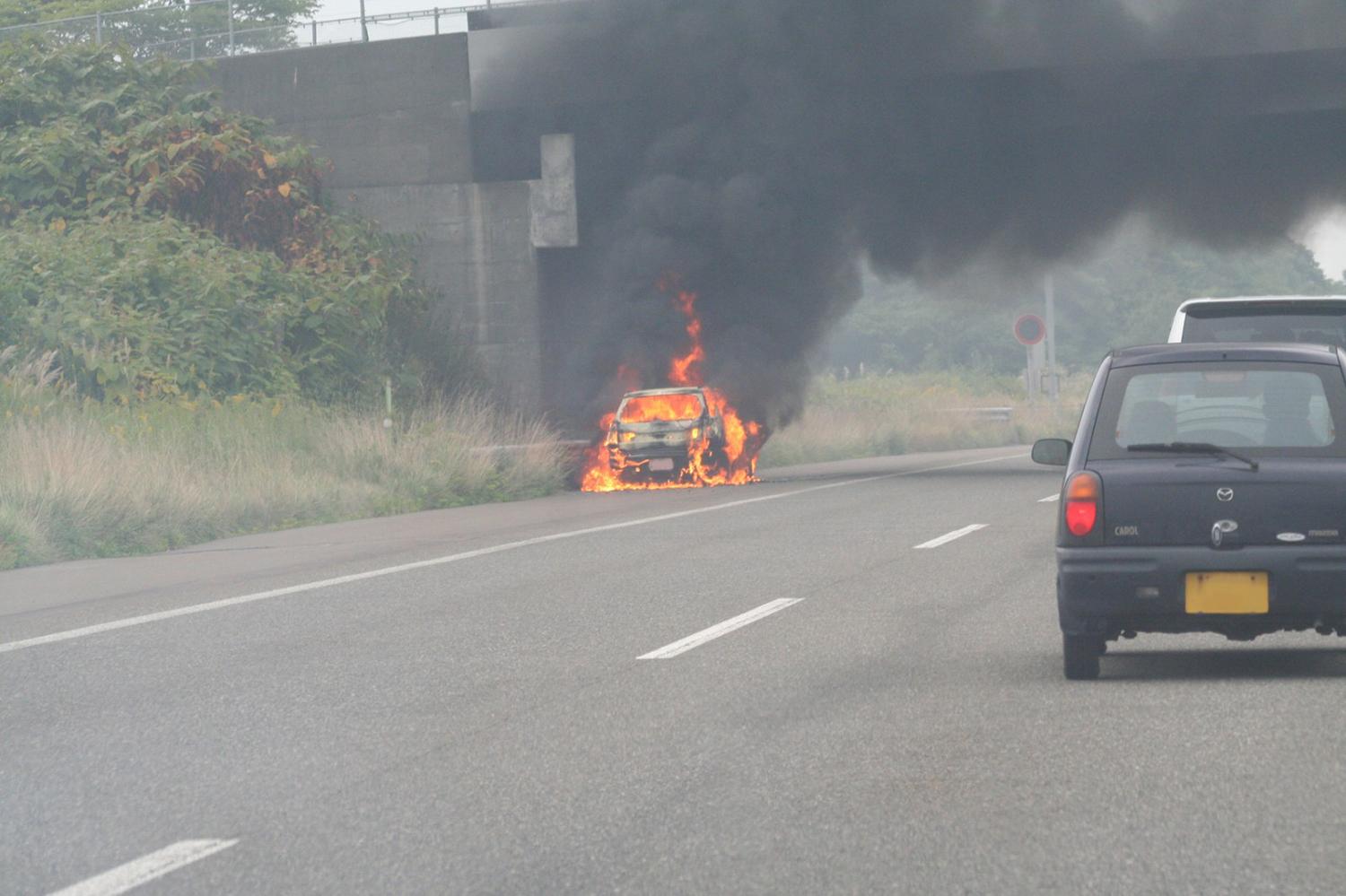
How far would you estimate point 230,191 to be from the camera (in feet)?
110

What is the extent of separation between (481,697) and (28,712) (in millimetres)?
2005

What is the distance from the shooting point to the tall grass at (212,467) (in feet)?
56.4

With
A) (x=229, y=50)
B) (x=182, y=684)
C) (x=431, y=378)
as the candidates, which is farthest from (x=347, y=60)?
(x=182, y=684)

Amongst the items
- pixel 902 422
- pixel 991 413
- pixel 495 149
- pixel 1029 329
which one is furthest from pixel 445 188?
pixel 991 413

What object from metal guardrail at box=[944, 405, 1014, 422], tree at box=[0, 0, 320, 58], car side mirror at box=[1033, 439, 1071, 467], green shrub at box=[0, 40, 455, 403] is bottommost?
metal guardrail at box=[944, 405, 1014, 422]

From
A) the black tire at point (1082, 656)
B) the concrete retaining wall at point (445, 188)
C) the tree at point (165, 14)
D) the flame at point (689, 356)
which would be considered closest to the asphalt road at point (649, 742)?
the black tire at point (1082, 656)

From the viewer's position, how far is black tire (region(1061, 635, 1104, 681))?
27.5ft

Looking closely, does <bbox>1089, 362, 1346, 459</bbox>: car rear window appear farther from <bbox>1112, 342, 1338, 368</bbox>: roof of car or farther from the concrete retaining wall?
the concrete retaining wall

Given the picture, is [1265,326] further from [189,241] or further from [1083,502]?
[189,241]

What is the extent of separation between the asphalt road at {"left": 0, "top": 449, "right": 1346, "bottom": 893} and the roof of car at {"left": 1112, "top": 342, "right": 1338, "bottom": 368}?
1.47 metres

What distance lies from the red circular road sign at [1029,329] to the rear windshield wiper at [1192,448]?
140ft

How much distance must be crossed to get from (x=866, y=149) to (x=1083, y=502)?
2832 centimetres

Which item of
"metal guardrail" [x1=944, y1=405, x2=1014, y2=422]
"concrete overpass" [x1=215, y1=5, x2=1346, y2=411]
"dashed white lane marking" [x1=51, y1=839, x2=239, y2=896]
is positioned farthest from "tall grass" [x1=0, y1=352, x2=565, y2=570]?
"metal guardrail" [x1=944, y1=405, x2=1014, y2=422]

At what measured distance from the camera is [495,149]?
110 feet
